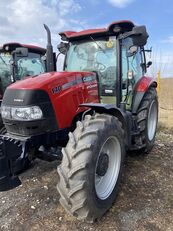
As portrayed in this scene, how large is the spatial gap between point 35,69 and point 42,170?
4350 millimetres

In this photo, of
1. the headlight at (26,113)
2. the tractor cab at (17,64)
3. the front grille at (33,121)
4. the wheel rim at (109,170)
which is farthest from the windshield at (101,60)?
the tractor cab at (17,64)

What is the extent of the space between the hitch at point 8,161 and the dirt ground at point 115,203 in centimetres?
58

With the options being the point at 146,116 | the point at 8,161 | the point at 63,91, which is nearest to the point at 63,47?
the point at 63,91

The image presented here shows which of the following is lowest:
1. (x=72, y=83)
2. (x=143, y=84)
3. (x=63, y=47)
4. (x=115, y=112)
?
(x=115, y=112)

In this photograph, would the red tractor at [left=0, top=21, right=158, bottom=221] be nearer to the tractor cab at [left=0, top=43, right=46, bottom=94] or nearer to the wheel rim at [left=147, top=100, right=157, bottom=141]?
the wheel rim at [left=147, top=100, right=157, bottom=141]

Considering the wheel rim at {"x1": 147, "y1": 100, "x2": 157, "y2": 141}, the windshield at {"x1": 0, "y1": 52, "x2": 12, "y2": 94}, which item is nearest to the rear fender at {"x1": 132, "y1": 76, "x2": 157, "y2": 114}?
the wheel rim at {"x1": 147, "y1": 100, "x2": 157, "y2": 141}

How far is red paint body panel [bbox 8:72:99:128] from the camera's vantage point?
132 inches

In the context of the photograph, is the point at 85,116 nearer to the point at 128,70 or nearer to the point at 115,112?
the point at 115,112

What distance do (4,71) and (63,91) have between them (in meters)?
5.32

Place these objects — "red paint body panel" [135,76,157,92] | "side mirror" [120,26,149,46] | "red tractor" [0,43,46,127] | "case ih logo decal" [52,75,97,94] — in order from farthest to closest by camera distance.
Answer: "red tractor" [0,43,46,127]
"red paint body panel" [135,76,157,92]
"side mirror" [120,26,149,46]
"case ih logo decal" [52,75,97,94]

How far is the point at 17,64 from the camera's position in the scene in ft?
25.6

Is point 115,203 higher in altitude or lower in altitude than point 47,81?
lower

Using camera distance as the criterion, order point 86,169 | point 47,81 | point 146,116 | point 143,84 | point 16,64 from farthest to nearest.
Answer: point 16,64, point 143,84, point 146,116, point 47,81, point 86,169

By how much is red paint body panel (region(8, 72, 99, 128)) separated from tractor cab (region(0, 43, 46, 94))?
428cm
